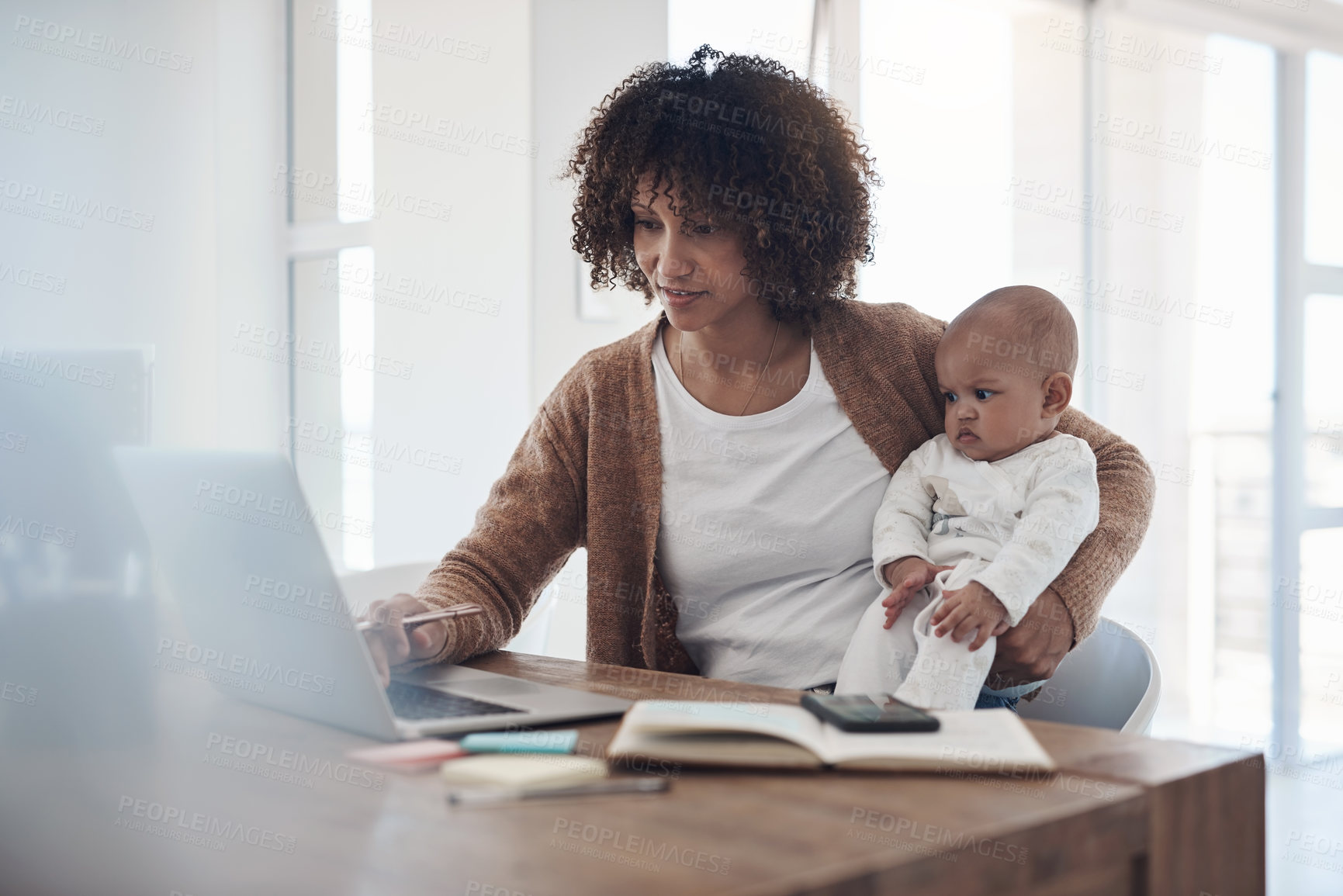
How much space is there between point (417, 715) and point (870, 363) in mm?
903

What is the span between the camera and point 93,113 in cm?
267

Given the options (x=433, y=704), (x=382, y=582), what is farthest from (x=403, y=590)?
(x=433, y=704)


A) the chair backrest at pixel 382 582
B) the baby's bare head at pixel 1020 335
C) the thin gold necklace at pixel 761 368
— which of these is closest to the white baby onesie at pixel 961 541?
the baby's bare head at pixel 1020 335

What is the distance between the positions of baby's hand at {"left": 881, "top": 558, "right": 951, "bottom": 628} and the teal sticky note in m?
0.58

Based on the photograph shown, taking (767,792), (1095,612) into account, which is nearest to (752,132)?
(1095,612)

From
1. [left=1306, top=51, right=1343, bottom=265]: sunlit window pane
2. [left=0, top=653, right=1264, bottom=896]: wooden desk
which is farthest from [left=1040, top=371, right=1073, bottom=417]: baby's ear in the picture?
[left=1306, top=51, right=1343, bottom=265]: sunlit window pane

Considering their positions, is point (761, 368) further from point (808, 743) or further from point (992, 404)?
point (808, 743)

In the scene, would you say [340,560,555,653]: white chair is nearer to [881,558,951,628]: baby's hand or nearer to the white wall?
[881,558,951,628]: baby's hand

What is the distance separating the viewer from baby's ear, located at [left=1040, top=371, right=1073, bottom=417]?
1474mm

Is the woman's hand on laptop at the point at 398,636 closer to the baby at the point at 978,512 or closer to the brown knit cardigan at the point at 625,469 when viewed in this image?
the brown knit cardigan at the point at 625,469

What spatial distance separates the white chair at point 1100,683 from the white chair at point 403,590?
0.91m

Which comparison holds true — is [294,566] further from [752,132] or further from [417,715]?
[752,132]

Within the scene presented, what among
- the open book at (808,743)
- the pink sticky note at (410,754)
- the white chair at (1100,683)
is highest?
the open book at (808,743)

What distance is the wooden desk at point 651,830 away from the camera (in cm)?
60
